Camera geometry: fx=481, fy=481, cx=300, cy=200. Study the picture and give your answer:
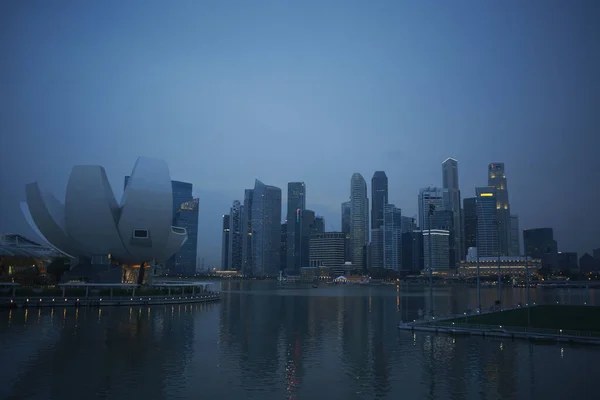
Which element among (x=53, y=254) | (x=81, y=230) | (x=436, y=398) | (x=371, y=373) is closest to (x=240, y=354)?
(x=371, y=373)

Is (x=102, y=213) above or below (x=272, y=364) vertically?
above

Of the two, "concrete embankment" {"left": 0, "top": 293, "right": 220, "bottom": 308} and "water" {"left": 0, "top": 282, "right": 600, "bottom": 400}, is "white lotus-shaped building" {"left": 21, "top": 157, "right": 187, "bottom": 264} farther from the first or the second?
"water" {"left": 0, "top": 282, "right": 600, "bottom": 400}

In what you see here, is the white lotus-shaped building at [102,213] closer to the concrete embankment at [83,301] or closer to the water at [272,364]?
the concrete embankment at [83,301]

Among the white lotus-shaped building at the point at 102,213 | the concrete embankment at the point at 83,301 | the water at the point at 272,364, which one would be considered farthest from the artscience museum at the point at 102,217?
the water at the point at 272,364

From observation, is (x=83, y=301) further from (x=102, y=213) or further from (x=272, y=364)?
(x=272, y=364)

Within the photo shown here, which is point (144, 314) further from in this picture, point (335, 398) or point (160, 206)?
point (335, 398)

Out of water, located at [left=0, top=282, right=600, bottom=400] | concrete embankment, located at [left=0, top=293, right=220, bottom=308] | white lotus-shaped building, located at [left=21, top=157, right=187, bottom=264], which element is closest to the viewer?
water, located at [left=0, top=282, right=600, bottom=400]

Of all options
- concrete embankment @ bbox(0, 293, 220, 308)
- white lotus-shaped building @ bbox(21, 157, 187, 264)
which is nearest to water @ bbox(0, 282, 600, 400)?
concrete embankment @ bbox(0, 293, 220, 308)

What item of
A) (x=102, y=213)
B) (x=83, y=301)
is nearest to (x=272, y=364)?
(x=83, y=301)
